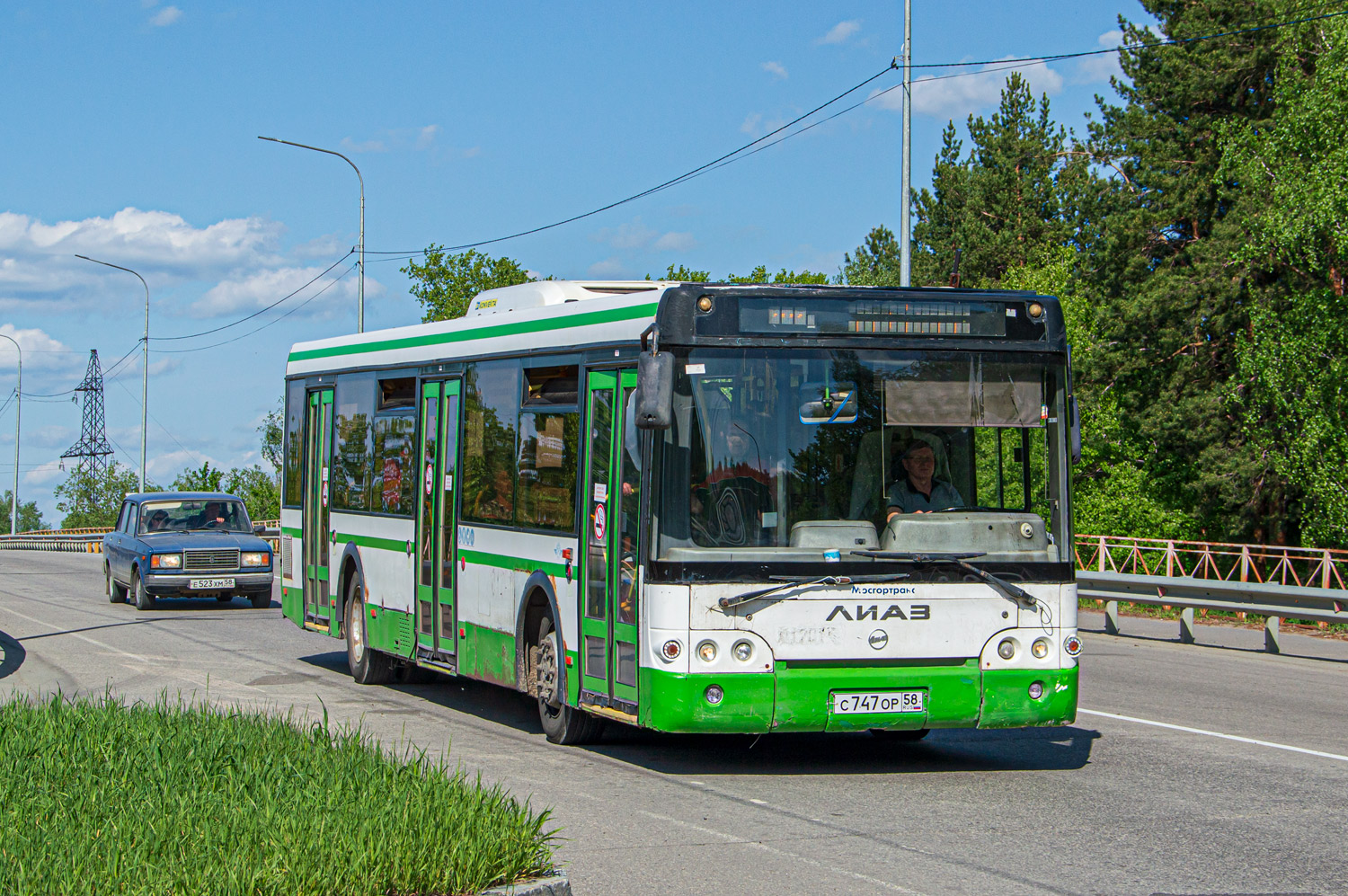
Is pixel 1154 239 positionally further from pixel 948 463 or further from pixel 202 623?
pixel 948 463

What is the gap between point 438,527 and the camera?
1229 centimetres

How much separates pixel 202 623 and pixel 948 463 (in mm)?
14515

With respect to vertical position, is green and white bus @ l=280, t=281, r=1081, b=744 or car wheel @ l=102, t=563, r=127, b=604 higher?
green and white bus @ l=280, t=281, r=1081, b=744

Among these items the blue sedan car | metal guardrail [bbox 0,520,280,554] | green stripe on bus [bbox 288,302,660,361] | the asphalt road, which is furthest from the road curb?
metal guardrail [bbox 0,520,280,554]

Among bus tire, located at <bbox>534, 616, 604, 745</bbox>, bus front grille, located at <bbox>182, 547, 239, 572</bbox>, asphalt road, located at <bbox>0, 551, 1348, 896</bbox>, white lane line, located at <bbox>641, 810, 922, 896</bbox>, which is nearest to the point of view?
white lane line, located at <bbox>641, 810, 922, 896</bbox>

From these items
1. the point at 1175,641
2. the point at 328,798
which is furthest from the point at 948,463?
the point at 1175,641

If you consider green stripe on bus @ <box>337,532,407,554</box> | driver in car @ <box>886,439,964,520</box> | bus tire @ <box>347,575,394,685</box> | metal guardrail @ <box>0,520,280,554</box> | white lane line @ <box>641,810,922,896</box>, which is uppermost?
driver in car @ <box>886,439,964,520</box>

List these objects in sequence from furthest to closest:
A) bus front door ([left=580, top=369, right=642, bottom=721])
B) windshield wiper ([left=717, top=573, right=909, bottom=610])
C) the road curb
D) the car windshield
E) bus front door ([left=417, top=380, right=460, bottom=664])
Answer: the car windshield → bus front door ([left=417, top=380, right=460, bottom=664]) → bus front door ([left=580, top=369, right=642, bottom=721]) → windshield wiper ([left=717, top=573, right=909, bottom=610]) → the road curb

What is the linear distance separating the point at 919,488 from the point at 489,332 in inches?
161

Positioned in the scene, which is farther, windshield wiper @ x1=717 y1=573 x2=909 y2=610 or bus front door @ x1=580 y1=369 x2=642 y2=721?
bus front door @ x1=580 y1=369 x2=642 y2=721

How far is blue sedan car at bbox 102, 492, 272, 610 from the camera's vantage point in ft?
77.1

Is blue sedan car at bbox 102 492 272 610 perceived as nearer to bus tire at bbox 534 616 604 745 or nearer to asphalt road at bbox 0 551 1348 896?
asphalt road at bbox 0 551 1348 896

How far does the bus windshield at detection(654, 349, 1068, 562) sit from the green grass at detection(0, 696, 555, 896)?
7.20 feet

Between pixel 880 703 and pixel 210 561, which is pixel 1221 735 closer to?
pixel 880 703
